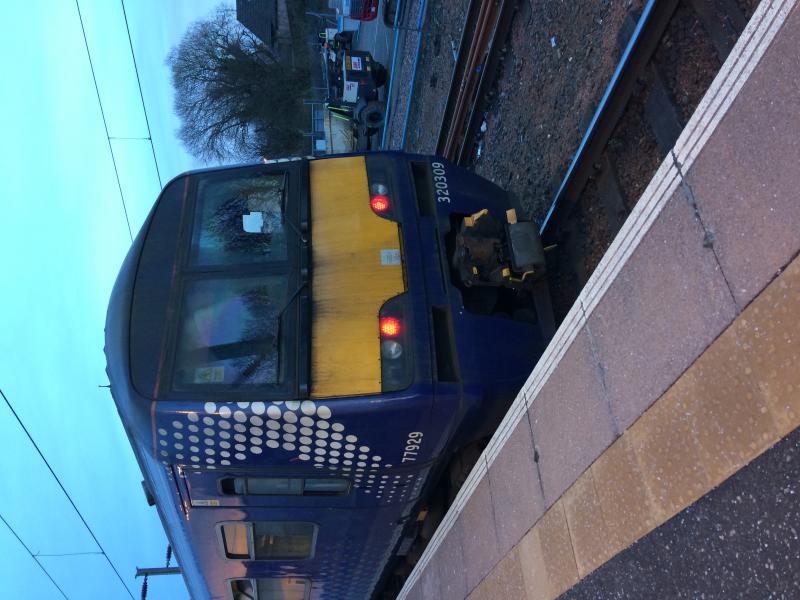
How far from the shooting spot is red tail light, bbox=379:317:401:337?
384 cm

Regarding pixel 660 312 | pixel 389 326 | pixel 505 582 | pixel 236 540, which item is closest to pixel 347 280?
pixel 389 326

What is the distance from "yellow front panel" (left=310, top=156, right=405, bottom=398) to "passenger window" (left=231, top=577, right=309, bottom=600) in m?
2.83

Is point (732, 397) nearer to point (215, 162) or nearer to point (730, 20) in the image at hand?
point (730, 20)

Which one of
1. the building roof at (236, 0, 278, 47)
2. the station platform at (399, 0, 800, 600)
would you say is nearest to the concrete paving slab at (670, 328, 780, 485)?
the station platform at (399, 0, 800, 600)

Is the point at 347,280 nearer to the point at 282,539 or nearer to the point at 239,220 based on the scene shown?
the point at 239,220

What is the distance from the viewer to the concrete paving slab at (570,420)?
3.28m

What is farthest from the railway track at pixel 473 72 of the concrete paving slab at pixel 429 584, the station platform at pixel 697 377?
the concrete paving slab at pixel 429 584

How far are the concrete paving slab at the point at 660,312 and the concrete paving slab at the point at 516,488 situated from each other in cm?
96

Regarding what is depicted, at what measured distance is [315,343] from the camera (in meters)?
3.83

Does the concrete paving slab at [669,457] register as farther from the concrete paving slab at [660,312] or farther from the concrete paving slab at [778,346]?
the concrete paving slab at [778,346]

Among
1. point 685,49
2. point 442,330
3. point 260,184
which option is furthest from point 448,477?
point 685,49

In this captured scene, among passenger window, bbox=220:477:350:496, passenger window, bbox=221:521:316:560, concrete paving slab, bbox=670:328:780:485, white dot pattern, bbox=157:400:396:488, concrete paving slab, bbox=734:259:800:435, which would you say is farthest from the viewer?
passenger window, bbox=221:521:316:560

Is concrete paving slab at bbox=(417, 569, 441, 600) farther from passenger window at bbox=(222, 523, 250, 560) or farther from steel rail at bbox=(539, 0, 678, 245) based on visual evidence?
steel rail at bbox=(539, 0, 678, 245)

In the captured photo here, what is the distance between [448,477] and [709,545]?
3036 millimetres
